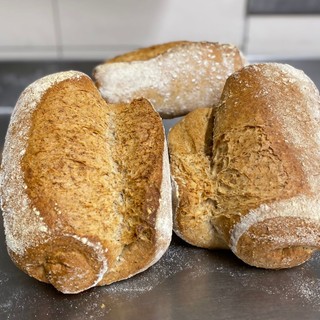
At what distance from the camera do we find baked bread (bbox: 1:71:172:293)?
70cm

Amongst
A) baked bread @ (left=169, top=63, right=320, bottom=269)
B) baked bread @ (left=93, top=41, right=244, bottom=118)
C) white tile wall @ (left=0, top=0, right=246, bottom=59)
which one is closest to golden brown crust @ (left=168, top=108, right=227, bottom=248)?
baked bread @ (left=169, top=63, right=320, bottom=269)

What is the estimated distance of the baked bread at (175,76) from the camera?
39.0 inches

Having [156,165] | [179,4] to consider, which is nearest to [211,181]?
[156,165]

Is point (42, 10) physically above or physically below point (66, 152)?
below


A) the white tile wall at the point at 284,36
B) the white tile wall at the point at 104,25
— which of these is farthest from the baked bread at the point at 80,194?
the white tile wall at the point at 284,36

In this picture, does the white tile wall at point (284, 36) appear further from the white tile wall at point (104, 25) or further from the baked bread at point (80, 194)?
the baked bread at point (80, 194)

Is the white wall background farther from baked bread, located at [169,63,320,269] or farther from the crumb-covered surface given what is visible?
the crumb-covered surface

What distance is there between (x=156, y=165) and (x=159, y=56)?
1.09 feet

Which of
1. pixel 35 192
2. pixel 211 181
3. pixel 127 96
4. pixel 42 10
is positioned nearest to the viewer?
pixel 35 192

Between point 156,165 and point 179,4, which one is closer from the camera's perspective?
point 156,165

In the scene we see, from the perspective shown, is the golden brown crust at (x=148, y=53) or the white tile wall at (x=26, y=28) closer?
the golden brown crust at (x=148, y=53)

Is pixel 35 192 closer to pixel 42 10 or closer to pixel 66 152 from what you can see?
pixel 66 152

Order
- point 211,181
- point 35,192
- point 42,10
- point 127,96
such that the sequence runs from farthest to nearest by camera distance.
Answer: point 42,10 → point 127,96 → point 211,181 → point 35,192

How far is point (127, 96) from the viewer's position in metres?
0.99
